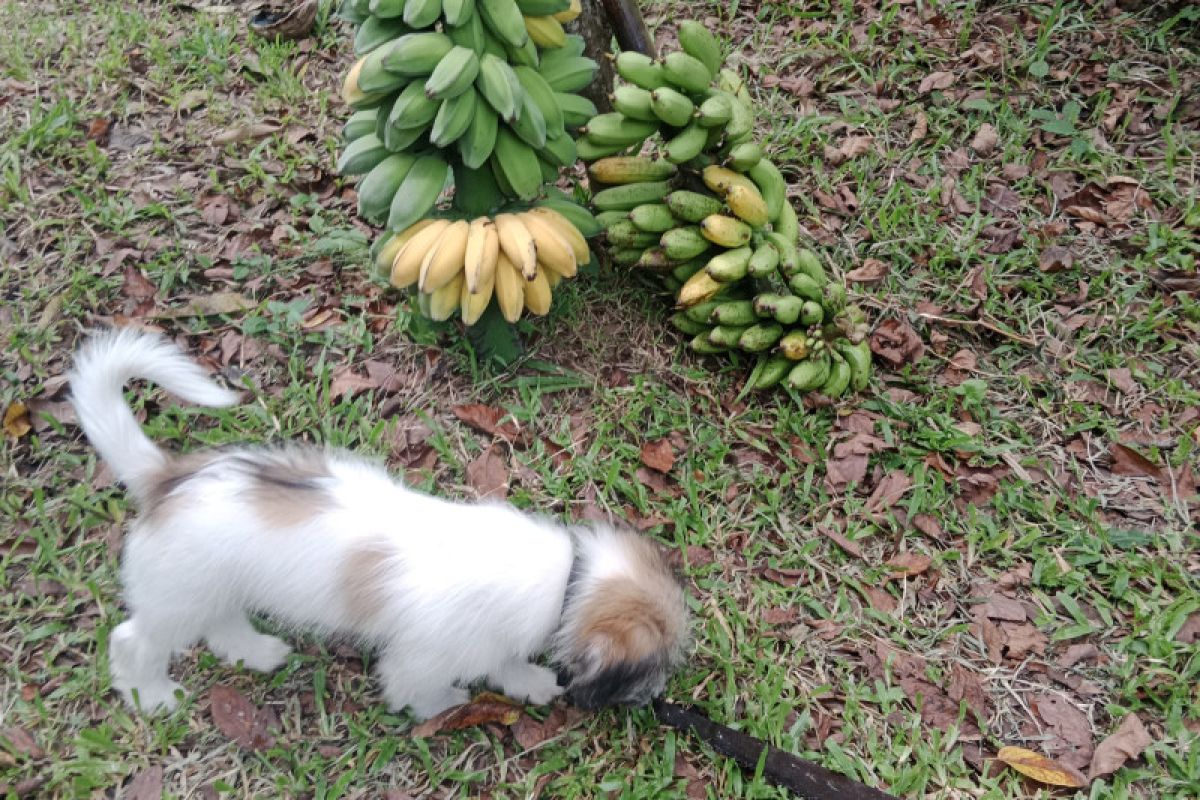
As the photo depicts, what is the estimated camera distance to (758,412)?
3811 millimetres

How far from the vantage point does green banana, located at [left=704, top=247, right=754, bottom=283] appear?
3.54m

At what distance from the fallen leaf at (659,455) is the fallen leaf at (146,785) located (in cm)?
204

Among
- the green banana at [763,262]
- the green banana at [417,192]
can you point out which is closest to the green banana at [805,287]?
the green banana at [763,262]

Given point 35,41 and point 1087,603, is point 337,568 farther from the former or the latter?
point 35,41

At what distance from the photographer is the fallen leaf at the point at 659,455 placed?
360 centimetres

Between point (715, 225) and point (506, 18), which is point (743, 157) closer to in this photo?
point (715, 225)

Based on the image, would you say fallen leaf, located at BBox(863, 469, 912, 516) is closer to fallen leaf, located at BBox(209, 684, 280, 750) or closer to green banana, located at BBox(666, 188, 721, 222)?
green banana, located at BBox(666, 188, 721, 222)

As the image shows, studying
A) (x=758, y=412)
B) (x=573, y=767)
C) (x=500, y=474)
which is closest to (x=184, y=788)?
(x=573, y=767)

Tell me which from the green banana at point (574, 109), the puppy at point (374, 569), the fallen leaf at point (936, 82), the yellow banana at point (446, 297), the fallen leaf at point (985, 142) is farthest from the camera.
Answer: the fallen leaf at point (936, 82)

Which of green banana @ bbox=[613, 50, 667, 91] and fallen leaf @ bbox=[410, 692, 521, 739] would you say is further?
green banana @ bbox=[613, 50, 667, 91]

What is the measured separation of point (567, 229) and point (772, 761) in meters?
2.04

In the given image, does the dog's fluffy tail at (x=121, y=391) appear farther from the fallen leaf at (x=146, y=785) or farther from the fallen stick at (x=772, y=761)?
the fallen stick at (x=772, y=761)

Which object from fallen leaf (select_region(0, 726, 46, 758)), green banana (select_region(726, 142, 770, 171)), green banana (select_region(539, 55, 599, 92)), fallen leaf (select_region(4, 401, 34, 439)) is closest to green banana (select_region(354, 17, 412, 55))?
green banana (select_region(539, 55, 599, 92))

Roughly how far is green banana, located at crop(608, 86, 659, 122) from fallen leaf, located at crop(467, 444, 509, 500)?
4.79 ft
